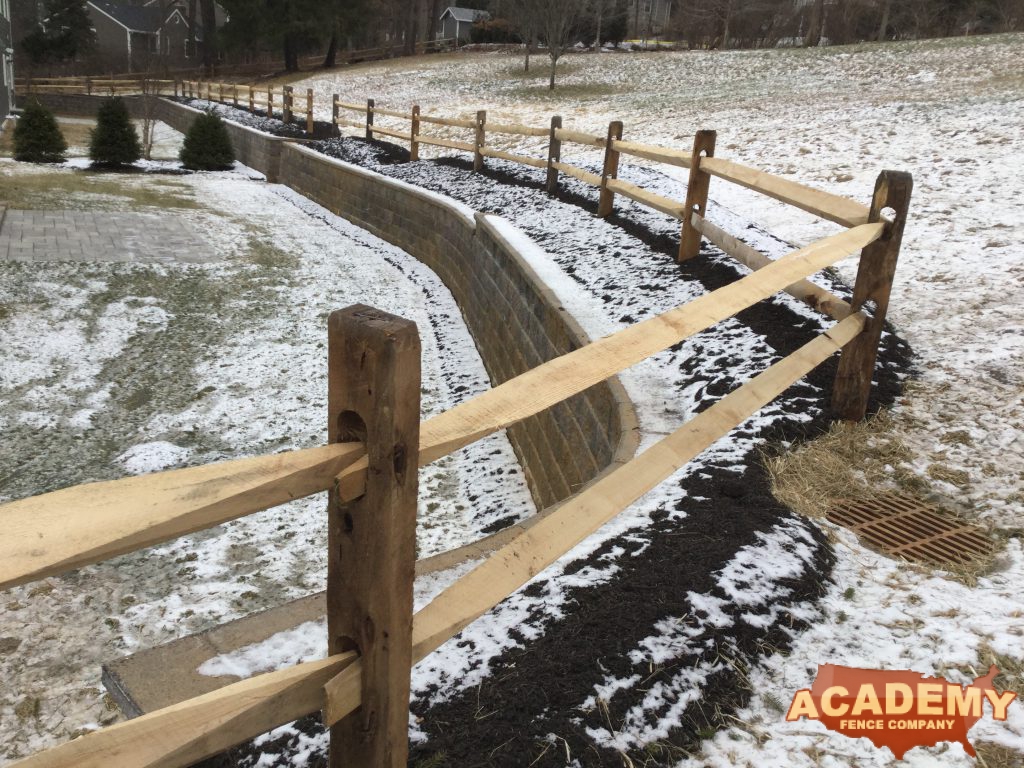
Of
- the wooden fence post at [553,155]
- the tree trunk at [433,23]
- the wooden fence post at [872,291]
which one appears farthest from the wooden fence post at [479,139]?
the tree trunk at [433,23]

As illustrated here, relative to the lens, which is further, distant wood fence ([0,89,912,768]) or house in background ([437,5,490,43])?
house in background ([437,5,490,43])

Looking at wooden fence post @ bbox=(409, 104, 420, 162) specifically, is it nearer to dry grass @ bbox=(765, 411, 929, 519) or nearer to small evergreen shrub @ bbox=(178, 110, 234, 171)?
small evergreen shrub @ bbox=(178, 110, 234, 171)

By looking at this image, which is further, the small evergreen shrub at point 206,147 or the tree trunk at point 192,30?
the tree trunk at point 192,30

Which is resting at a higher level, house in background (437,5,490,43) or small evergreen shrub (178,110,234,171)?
house in background (437,5,490,43)

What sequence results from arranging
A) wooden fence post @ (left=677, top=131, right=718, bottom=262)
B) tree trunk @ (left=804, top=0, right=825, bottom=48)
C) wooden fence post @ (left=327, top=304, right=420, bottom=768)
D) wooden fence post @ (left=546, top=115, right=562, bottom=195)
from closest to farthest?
wooden fence post @ (left=327, top=304, right=420, bottom=768), wooden fence post @ (left=677, top=131, right=718, bottom=262), wooden fence post @ (left=546, top=115, right=562, bottom=195), tree trunk @ (left=804, top=0, right=825, bottom=48)

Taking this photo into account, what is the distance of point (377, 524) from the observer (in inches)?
59.1

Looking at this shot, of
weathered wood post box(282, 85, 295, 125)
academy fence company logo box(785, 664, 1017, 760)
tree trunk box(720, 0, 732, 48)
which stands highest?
tree trunk box(720, 0, 732, 48)

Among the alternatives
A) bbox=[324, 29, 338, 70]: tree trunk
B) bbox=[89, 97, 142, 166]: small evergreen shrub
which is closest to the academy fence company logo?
bbox=[89, 97, 142, 166]: small evergreen shrub

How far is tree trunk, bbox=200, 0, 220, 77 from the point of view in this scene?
5041cm

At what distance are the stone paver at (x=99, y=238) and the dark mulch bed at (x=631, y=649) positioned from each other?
960 centimetres

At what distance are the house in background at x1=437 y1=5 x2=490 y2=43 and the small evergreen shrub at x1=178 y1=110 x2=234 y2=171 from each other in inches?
1714

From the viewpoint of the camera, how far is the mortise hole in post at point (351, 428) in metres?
1.50

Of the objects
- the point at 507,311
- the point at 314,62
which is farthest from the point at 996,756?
the point at 314,62

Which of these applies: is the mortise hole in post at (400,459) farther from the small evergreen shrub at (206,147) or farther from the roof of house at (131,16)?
the roof of house at (131,16)
